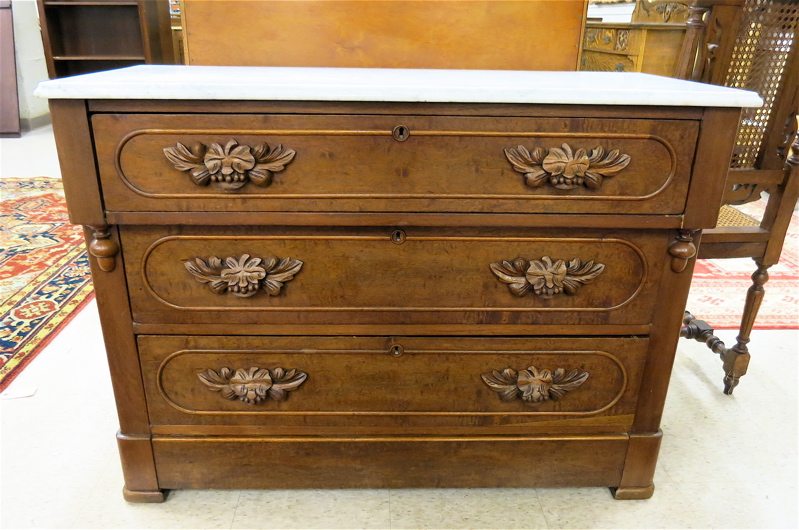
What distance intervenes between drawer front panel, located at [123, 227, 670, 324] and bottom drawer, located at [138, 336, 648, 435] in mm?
62

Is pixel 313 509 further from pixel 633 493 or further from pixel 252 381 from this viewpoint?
pixel 633 493

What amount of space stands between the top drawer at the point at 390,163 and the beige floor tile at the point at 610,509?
2.27 feet

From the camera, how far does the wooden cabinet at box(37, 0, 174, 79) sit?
462 cm

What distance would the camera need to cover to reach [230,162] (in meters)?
1.01

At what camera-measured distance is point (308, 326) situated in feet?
3.80

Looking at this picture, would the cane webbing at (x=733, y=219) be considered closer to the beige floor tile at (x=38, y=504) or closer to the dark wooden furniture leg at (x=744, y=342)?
the dark wooden furniture leg at (x=744, y=342)

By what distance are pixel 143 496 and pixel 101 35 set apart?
476 cm

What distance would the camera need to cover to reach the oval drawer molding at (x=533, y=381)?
120cm

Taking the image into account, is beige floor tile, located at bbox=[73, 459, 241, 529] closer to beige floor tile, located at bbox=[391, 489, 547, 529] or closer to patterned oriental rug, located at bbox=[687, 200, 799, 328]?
beige floor tile, located at bbox=[391, 489, 547, 529]

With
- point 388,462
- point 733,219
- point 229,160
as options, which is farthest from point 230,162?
point 733,219

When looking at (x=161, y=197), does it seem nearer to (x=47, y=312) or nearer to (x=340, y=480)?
(x=340, y=480)

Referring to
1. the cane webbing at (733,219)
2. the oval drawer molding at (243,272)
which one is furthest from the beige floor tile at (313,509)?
the cane webbing at (733,219)

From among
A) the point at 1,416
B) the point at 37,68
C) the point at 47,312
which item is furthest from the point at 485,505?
the point at 37,68

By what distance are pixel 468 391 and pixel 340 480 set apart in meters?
0.36
